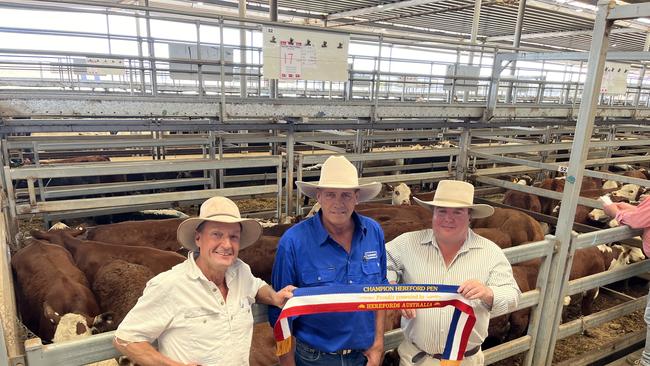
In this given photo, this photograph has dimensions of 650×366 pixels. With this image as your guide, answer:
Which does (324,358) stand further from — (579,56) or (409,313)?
(579,56)

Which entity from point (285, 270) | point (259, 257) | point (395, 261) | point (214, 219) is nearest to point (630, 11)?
point (395, 261)

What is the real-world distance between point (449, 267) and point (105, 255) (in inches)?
173

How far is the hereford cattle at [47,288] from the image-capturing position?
418 cm

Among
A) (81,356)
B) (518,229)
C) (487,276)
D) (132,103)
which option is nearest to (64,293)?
(132,103)

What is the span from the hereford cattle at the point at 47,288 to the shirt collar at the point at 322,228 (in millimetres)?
2738

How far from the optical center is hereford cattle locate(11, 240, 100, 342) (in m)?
4.18

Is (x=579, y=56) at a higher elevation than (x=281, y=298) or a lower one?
higher

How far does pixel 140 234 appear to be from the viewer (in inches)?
235

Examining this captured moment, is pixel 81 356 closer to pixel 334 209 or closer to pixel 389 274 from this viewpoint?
pixel 334 209

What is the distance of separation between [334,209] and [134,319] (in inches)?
42.7

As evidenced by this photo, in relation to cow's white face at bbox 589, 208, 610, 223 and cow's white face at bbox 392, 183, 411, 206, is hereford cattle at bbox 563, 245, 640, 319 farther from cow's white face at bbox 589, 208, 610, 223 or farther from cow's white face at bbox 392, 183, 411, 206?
cow's white face at bbox 392, 183, 411, 206

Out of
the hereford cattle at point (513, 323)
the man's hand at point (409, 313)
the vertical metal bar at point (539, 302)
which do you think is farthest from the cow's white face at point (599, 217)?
the man's hand at point (409, 313)

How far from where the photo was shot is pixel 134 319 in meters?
1.71

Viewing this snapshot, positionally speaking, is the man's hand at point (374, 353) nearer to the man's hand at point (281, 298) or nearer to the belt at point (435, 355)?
the belt at point (435, 355)
